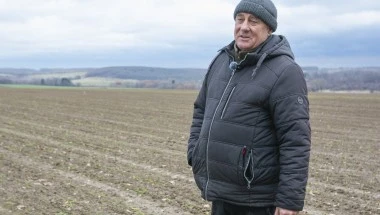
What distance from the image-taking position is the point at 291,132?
2713 mm

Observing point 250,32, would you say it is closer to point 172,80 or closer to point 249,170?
point 249,170

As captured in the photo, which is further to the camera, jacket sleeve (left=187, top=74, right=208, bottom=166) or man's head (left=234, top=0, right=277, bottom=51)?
jacket sleeve (left=187, top=74, right=208, bottom=166)

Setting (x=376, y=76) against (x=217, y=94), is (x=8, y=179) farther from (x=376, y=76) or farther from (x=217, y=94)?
(x=376, y=76)

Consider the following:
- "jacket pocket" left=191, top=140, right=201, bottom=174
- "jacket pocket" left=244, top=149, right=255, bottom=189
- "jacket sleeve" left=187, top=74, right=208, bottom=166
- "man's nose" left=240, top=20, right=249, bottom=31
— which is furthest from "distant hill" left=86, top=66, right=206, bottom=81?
"jacket pocket" left=244, top=149, right=255, bottom=189

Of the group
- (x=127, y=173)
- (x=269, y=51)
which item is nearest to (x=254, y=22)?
(x=269, y=51)

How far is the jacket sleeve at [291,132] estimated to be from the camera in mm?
2707

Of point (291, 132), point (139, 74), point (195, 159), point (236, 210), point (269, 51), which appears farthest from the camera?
point (139, 74)

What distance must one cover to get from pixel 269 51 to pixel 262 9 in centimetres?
25

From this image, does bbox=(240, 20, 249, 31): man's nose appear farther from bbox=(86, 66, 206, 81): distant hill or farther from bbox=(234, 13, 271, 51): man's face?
bbox=(86, 66, 206, 81): distant hill

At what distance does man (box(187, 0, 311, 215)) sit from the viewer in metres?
2.73

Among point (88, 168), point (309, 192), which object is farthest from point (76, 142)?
point (309, 192)

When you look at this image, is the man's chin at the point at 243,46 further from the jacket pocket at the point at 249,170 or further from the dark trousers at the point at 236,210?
the dark trousers at the point at 236,210

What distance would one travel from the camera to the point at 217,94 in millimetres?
3039

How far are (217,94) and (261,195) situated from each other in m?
0.67
